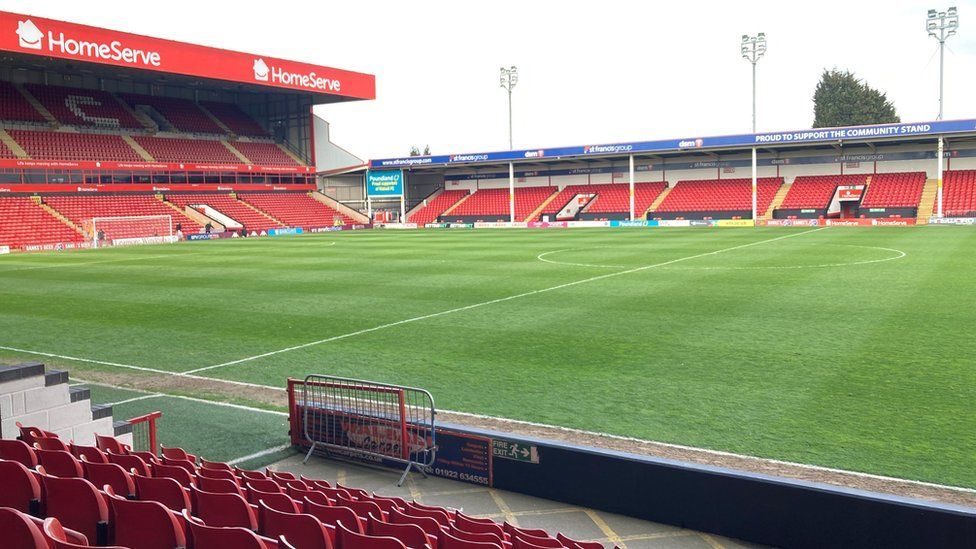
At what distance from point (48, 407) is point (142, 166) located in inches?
2156

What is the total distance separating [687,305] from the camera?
18.4 m

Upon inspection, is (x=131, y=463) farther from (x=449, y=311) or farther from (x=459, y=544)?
(x=449, y=311)

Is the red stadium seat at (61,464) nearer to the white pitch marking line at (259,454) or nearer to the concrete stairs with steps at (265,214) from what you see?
the white pitch marking line at (259,454)

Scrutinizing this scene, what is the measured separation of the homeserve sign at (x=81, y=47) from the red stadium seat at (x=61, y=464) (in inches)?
2007

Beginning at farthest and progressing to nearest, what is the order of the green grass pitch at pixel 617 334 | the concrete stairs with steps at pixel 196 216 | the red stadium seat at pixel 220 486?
the concrete stairs with steps at pixel 196 216, the green grass pitch at pixel 617 334, the red stadium seat at pixel 220 486

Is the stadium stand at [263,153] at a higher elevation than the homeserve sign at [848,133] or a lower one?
higher

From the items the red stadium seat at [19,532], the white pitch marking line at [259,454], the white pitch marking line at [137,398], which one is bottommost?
the white pitch marking line at [259,454]

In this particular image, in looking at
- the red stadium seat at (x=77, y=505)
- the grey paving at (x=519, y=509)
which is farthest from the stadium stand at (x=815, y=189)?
the red stadium seat at (x=77, y=505)

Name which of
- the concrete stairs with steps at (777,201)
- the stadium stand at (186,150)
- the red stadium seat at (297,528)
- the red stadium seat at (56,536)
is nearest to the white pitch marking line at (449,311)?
the red stadium seat at (297,528)

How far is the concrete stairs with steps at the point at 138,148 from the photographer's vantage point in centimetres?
5921

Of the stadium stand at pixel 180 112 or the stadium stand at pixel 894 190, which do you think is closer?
the stadium stand at pixel 894 190

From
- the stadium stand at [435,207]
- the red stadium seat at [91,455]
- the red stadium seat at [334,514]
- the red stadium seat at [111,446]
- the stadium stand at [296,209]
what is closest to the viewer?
the red stadium seat at [334,514]

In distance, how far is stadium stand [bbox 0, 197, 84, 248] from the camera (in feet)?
148

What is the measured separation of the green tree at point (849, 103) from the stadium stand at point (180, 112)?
6867cm
